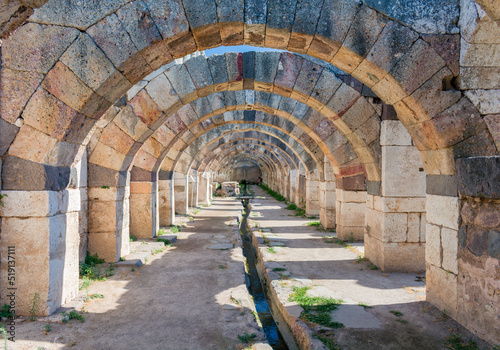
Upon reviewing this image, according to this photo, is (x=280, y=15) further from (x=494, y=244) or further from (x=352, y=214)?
(x=352, y=214)

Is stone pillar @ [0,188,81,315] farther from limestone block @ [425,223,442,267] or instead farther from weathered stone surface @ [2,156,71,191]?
limestone block @ [425,223,442,267]

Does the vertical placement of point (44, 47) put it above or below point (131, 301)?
above

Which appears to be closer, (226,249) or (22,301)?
(22,301)

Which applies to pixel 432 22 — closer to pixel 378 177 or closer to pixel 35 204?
pixel 378 177

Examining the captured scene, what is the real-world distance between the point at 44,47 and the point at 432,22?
380cm

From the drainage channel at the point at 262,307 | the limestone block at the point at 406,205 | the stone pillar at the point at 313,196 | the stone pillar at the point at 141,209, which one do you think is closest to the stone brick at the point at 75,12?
the drainage channel at the point at 262,307

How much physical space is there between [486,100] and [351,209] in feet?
15.5

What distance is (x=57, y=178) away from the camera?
3.61 meters

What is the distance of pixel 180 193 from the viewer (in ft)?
40.9

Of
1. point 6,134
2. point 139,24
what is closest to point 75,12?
point 139,24

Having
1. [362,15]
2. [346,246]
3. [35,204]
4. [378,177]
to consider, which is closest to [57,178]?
[35,204]

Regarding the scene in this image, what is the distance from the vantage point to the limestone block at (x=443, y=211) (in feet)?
11.7

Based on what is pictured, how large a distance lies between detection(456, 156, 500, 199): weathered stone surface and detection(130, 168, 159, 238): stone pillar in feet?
20.5

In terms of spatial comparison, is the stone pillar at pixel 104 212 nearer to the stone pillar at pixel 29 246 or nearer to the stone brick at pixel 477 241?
→ the stone pillar at pixel 29 246
